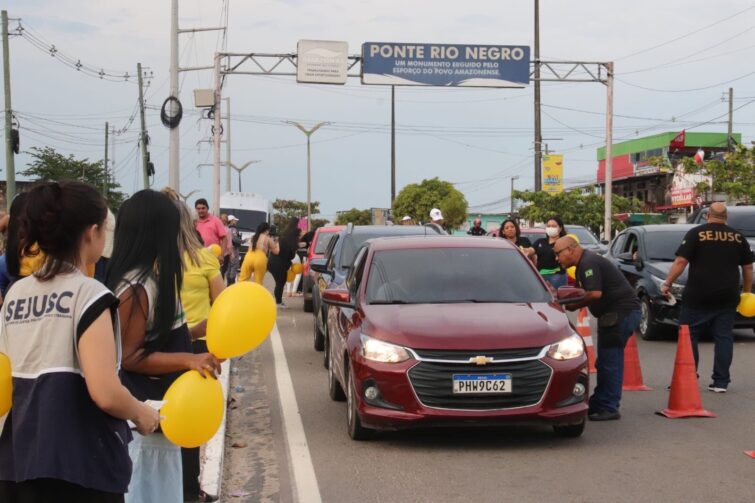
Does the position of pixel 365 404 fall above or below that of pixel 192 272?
below

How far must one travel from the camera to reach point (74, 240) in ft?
11.1

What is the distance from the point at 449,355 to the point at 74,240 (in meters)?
4.61

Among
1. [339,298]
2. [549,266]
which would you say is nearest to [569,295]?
[339,298]

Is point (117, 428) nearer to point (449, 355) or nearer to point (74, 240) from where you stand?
point (74, 240)

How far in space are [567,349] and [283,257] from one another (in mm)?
12441

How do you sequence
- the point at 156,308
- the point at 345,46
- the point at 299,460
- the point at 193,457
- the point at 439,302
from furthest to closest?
the point at 345,46, the point at 439,302, the point at 299,460, the point at 193,457, the point at 156,308

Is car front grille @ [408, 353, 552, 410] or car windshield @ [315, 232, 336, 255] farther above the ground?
car windshield @ [315, 232, 336, 255]

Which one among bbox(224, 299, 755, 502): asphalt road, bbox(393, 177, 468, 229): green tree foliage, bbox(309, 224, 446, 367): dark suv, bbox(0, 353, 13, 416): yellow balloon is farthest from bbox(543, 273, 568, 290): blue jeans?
bbox(393, 177, 468, 229): green tree foliage

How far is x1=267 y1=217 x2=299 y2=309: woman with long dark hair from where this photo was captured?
19.9 meters

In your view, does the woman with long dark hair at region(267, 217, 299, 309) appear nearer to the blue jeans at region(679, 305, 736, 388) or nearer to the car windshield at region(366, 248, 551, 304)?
the blue jeans at region(679, 305, 736, 388)

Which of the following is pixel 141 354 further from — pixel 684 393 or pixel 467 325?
pixel 684 393

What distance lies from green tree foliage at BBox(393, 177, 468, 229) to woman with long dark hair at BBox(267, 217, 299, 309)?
4784 centimetres

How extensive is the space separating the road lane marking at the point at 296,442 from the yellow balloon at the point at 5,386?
3.34 meters

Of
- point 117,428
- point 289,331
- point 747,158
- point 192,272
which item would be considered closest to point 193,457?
point 192,272
